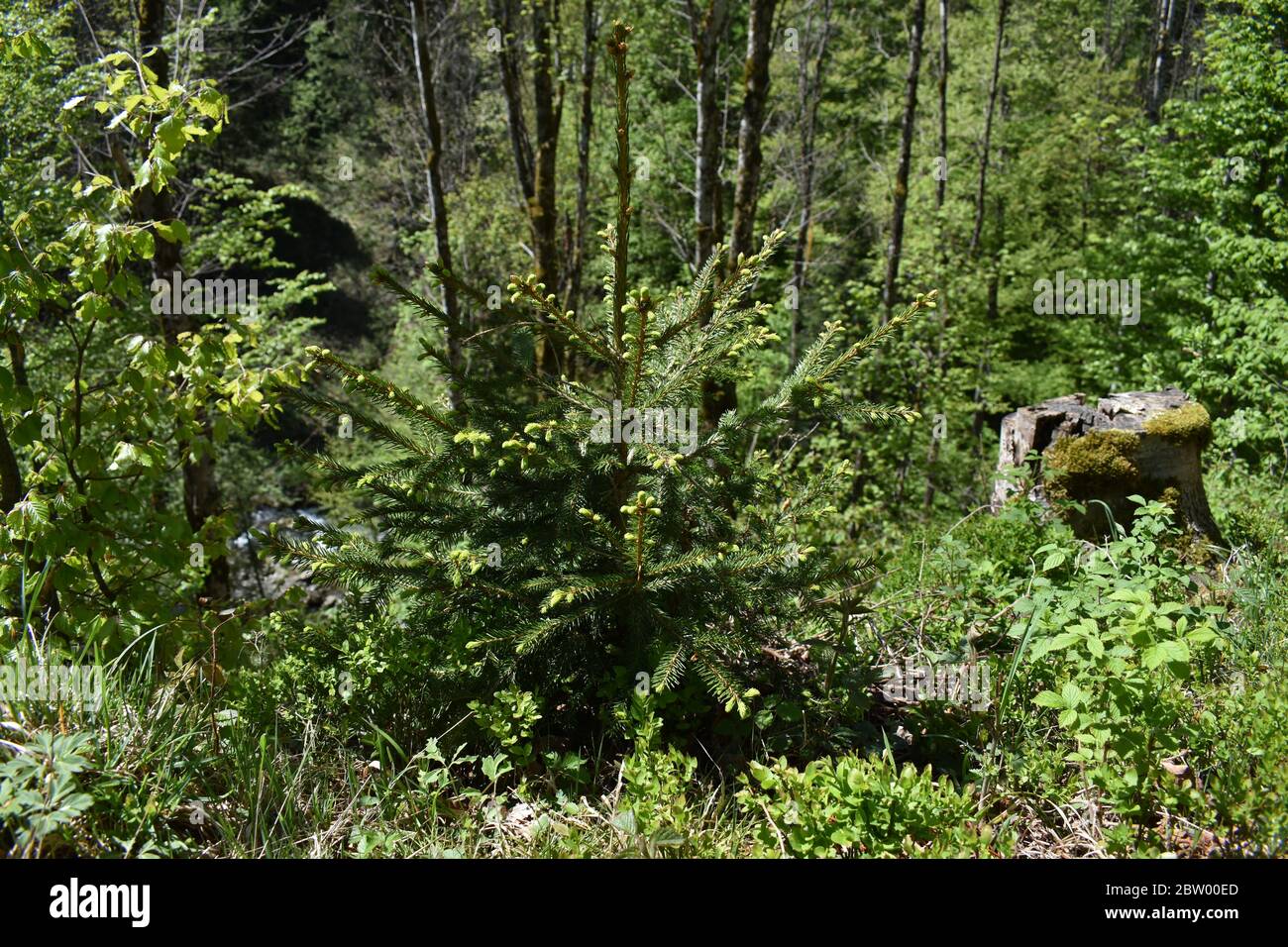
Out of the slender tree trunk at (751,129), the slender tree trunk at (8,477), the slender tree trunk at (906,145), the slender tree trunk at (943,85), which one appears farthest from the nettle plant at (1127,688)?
the slender tree trunk at (943,85)

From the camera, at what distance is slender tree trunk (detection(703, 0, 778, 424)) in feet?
20.1

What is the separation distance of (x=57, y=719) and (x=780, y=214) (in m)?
20.0

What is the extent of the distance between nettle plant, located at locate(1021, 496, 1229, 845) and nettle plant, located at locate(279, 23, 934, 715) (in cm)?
77

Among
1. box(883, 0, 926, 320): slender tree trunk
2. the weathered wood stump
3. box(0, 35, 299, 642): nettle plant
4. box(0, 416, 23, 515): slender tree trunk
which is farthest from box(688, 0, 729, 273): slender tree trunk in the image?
box(883, 0, 926, 320): slender tree trunk

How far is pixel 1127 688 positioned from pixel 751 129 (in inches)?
197

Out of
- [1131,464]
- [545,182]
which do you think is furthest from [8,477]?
[545,182]

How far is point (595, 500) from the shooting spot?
3.17 m

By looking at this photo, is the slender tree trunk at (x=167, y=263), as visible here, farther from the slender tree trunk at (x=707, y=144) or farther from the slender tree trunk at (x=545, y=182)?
the slender tree trunk at (x=707, y=144)

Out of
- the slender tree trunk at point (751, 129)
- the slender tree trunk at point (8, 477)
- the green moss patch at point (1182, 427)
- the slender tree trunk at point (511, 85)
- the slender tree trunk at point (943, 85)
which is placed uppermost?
the slender tree trunk at point (943, 85)

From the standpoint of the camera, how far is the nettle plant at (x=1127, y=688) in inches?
96.4

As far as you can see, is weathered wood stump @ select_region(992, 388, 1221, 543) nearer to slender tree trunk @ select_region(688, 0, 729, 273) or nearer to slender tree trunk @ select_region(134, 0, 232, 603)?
slender tree trunk @ select_region(688, 0, 729, 273)

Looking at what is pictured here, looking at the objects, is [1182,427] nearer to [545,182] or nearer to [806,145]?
[545,182]

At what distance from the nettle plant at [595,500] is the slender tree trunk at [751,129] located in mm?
2776
